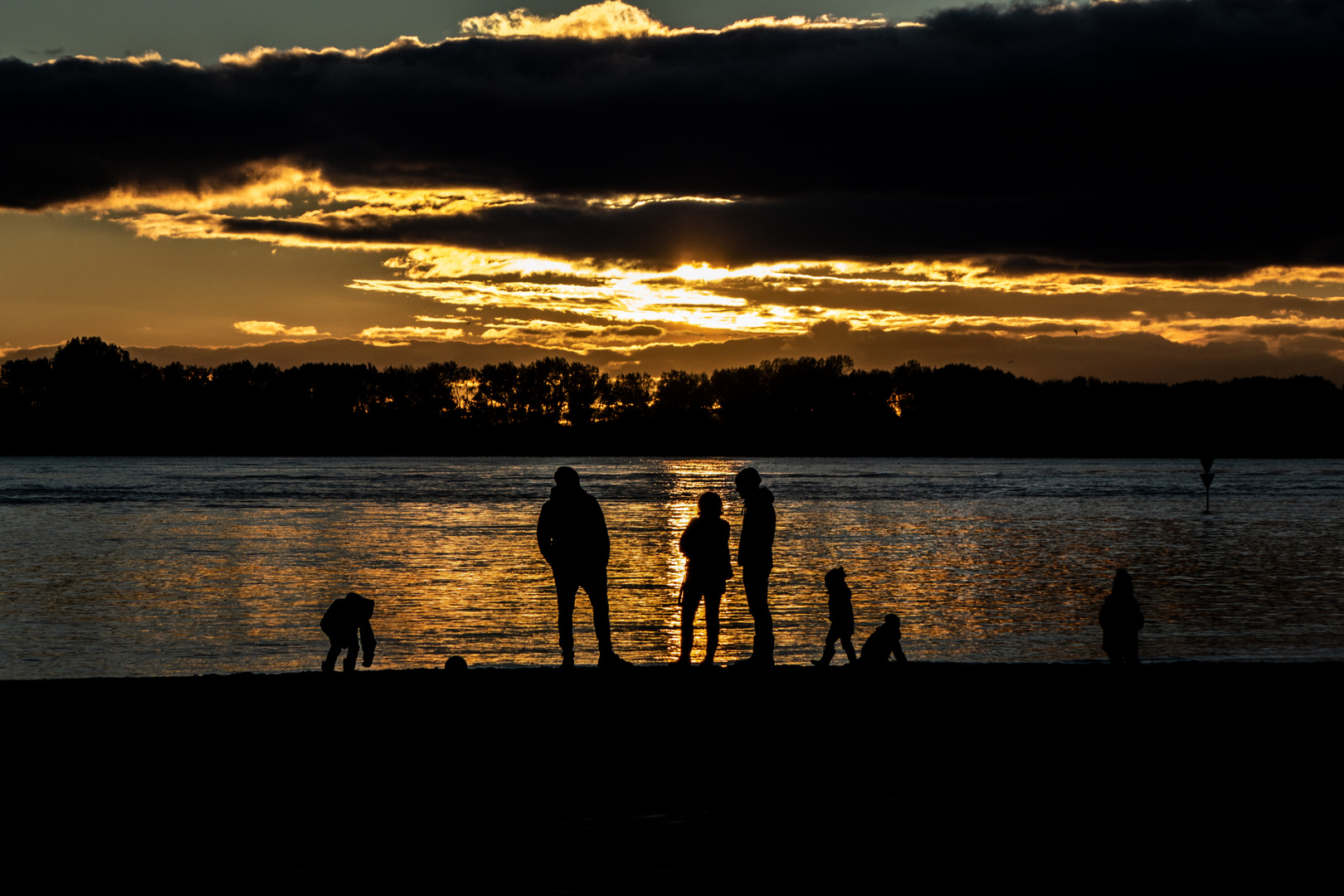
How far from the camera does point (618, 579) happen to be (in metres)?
29.7

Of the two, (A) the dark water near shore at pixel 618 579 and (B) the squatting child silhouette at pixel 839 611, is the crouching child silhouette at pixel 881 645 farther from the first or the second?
(A) the dark water near shore at pixel 618 579

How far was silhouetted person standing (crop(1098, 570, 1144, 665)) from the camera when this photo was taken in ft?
42.9

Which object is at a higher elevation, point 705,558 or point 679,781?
point 705,558

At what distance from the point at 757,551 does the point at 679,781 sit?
4017 millimetres

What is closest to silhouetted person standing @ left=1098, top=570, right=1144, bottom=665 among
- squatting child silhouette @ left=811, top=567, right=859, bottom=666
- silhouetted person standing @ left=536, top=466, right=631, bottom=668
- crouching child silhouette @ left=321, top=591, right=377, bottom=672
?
squatting child silhouette @ left=811, top=567, right=859, bottom=666

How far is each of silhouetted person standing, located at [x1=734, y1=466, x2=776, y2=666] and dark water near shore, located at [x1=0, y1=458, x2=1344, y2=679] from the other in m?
5.41

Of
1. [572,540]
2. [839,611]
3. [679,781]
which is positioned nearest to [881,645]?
[839,611]

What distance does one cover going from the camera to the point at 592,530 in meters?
11.9

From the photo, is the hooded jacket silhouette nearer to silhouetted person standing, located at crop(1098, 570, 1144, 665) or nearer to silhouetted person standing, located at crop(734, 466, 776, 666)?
silhouetted person standing, located at crop(734, 466, 776, 666)

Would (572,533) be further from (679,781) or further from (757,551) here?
(679,781)

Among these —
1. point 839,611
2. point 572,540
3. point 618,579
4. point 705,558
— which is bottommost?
point 618,579

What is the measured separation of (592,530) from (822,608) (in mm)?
12407

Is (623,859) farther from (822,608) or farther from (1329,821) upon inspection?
(822,608)

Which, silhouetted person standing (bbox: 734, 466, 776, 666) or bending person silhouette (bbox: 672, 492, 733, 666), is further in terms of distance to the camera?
bending person silhouette (bbox: 672, 492, 733, 666)
